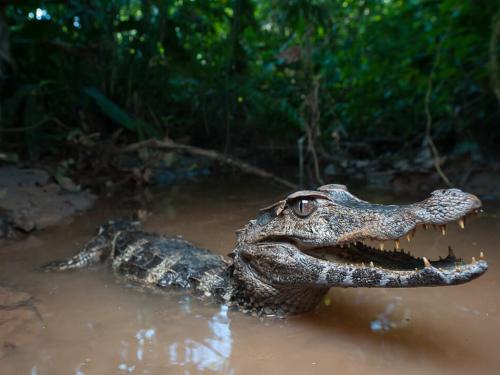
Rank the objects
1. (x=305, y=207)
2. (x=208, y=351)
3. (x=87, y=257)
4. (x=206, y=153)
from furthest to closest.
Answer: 1. (x=206, y=153)
2. (x=87, y=257)
3. (x=305, y=207)
4. (x=208, y=351)

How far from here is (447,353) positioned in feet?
7.06

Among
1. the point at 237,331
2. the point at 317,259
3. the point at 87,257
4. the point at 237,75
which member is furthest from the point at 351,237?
the point at 237,75

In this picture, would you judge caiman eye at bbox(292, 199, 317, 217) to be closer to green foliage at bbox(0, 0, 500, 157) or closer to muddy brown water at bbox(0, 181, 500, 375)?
muddy brown water at bbox(0, 181, 500, 375)

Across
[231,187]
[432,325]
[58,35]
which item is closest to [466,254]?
[432,325]

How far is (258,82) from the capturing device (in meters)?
8.53

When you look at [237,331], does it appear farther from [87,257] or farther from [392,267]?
[87,257]

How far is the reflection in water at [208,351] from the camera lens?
215 cm

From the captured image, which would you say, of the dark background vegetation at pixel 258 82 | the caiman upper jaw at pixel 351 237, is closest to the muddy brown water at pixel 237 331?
the caiman upper jaw at pixel 351 237

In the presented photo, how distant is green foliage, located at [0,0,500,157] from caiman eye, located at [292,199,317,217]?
3.98 meters

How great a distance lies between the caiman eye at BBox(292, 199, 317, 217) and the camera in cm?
254

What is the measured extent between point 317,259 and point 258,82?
657cm

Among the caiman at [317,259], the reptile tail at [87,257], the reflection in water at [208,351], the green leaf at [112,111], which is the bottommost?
the reptile tail at [87,257]

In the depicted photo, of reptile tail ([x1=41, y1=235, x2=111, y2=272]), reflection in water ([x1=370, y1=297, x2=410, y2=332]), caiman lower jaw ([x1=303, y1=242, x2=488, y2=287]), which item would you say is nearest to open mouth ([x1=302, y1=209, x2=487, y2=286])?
caiman lower jaw ([x1=303, y1=242, x2=488, y2=287])

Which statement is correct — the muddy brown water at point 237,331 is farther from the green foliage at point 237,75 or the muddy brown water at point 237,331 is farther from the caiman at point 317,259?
the green foliage at point 237,75
